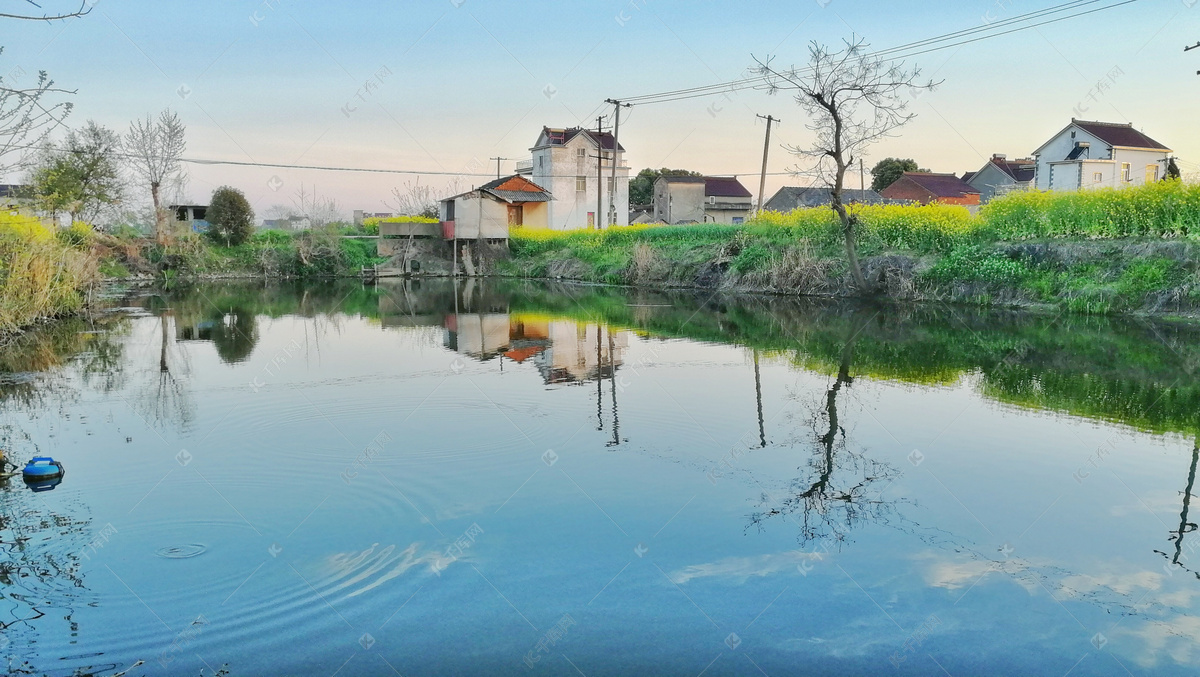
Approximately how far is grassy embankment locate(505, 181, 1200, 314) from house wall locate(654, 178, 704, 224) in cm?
2547

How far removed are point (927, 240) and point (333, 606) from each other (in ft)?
73.3

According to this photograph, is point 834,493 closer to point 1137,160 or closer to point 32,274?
point 32,274

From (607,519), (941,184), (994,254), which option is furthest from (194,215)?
(607,519)

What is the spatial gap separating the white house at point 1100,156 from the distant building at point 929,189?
13.3 ft

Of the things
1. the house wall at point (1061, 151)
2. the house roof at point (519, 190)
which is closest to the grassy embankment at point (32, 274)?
the house roof at point (519, 190)

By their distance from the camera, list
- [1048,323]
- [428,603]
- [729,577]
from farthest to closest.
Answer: [1048,323] < [729,577] < [428,603]

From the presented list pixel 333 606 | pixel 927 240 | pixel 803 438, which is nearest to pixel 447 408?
pixel 803 438

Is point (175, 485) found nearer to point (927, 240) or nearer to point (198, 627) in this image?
point (198, 627)

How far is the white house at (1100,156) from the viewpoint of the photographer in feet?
142

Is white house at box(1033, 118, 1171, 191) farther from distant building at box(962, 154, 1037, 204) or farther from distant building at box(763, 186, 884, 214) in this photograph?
distant building at box(763, 186, 884, 214)

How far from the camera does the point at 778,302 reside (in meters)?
23.4

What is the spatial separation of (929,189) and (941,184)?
6.12 feet

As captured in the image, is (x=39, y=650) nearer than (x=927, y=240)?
Yes

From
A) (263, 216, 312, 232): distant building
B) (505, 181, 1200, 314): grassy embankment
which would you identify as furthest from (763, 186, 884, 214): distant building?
(263, 216, 312, 232): distant building
